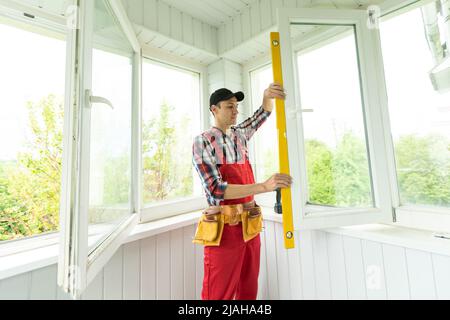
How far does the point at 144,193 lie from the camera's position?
1578 millimetres

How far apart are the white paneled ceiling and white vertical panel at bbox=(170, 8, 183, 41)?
43 millimetres

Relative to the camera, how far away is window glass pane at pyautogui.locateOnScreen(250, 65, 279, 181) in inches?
69.2

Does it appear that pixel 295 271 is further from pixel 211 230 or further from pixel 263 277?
pixel 211 230

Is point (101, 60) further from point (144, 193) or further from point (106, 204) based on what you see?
point (144, 193)

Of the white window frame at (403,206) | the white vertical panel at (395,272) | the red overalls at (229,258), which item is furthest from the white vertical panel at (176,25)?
the white vertical panel at (395,272)

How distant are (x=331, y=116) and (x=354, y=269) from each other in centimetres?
83

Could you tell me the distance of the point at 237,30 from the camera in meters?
1.76

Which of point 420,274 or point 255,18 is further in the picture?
point 255,18

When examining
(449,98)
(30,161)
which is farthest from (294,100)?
(30,161)

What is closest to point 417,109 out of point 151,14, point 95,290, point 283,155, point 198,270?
Result: point 283,155

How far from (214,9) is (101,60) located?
1.18 meters

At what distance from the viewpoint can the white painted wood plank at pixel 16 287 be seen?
0.86 m

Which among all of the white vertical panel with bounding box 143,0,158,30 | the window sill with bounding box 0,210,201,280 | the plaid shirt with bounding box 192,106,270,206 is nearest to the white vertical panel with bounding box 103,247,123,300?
the window sill with bounding box 0,210,201,280

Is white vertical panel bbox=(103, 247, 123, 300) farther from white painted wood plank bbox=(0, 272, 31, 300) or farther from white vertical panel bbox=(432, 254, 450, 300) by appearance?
white vertical panel bbox=(432, 254, 450, 300)
